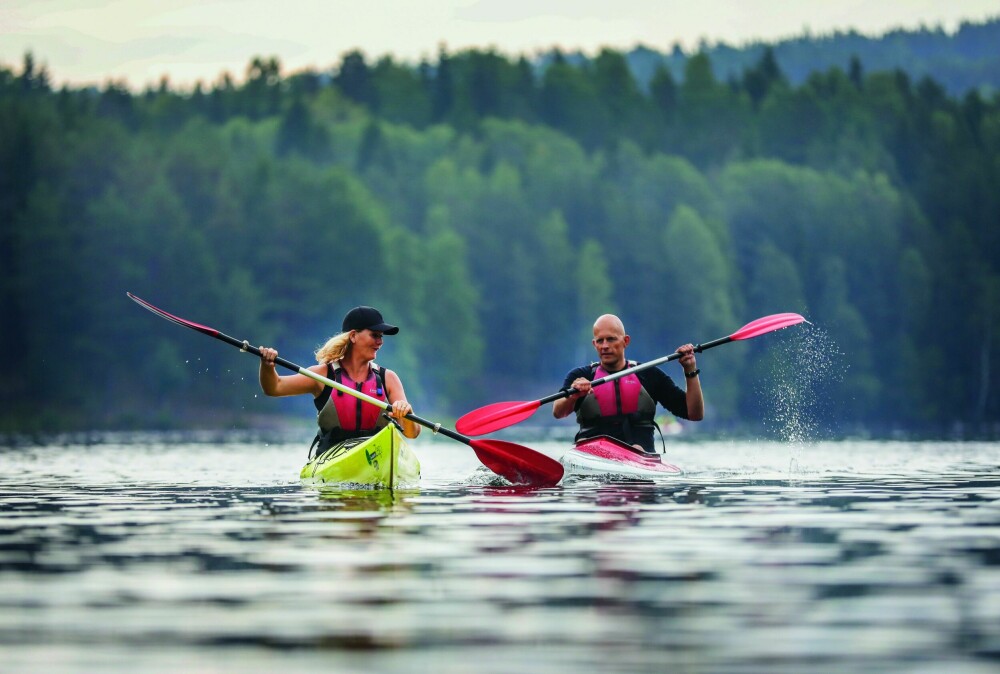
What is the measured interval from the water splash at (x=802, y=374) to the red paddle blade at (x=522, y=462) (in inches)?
1881

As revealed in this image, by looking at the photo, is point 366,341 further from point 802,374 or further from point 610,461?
point 802,374

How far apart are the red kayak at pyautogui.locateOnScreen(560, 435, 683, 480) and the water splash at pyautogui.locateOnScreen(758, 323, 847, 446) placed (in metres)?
46.8

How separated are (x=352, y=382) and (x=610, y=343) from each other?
7.78ft

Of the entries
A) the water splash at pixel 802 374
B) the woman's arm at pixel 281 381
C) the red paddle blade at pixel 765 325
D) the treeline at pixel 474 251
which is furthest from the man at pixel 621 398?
the water splash at pixel 802 374

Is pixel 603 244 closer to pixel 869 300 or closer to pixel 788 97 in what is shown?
pixel 869 300

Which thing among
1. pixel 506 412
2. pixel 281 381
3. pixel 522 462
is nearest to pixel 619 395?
pixel 506 412

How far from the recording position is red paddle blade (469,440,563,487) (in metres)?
13.8

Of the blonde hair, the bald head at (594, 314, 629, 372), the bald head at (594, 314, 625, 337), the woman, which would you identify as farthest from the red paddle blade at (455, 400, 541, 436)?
the blonde hair

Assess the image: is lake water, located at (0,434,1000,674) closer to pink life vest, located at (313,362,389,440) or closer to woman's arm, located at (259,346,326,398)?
woman's arm, located at (259,346,326,398)

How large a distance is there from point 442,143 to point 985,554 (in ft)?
312

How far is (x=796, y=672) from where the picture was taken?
5.04m

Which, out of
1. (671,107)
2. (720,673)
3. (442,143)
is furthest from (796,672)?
(671,107)

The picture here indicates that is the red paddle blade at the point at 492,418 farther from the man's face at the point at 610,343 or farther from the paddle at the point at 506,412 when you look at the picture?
the man's face at the point at 610,343

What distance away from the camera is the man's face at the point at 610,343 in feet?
48.3
